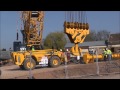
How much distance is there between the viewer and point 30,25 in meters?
31.7

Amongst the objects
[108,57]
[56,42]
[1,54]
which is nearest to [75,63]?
[108,57]

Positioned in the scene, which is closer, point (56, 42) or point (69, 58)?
point (69, 58)

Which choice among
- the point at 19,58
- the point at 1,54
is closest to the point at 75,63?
the point at 19,58

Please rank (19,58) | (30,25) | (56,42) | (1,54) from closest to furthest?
(19,58)
(30,25)
(1,54)
(56,42)

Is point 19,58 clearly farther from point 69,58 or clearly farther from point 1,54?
→ point 1,54

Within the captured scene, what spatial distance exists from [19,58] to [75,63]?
5.80m

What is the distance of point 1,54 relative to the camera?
A: 35.8 meters

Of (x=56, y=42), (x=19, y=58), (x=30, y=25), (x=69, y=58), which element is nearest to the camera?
(x=19, y=58)
